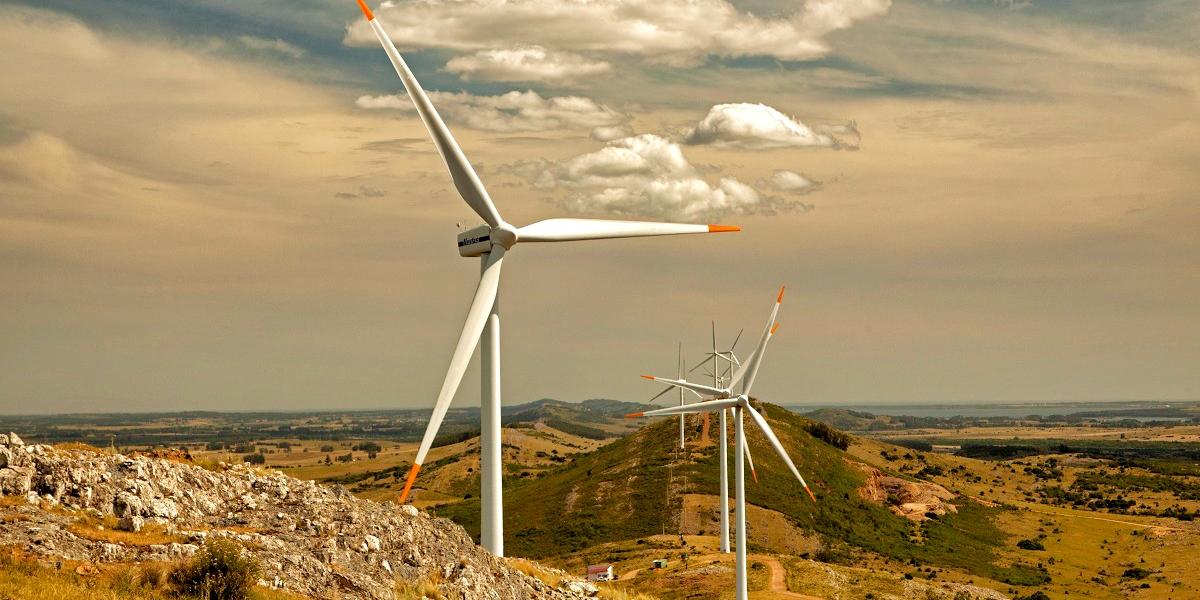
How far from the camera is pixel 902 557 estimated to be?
18112cm

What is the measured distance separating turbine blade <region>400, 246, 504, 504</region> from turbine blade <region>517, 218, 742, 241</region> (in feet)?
8.90

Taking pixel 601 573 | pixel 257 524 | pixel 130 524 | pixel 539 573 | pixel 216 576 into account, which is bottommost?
pixel 601 573

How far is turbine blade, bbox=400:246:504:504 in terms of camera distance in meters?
50.3

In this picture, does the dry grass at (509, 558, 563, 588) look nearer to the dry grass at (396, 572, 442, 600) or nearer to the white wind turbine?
the dry grass at (396, 572, 442, 600)

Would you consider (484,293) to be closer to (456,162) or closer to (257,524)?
(456,162)

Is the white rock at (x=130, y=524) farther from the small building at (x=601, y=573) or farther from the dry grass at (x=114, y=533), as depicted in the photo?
the small building at (x=601, y=573)

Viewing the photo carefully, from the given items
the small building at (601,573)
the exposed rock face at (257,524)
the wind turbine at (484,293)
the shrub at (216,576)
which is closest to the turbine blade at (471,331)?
the wind turbine at (484,293)

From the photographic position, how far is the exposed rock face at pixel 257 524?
44719 millimetres

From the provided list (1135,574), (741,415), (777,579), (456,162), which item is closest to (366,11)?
(456,162)

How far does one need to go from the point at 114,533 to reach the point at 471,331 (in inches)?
721

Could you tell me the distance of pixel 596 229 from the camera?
2596 inches

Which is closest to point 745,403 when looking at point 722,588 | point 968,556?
point 722,588

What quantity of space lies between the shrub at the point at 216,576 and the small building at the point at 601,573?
89.1 meters

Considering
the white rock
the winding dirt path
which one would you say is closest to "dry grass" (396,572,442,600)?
the white rock
